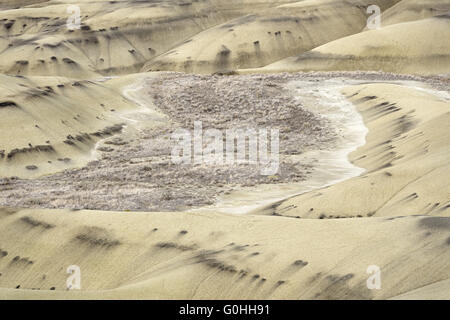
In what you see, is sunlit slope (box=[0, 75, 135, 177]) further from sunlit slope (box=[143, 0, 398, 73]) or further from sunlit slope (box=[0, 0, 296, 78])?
sunlit slope (box=[0, 0, 296, 78])

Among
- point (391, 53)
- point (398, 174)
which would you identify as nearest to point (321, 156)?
point (398, 174)

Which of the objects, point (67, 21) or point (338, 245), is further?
point (67, 21)

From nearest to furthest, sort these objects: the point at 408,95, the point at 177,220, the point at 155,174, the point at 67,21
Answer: the point at 177,220, the point at 155,174, the point at 408,95, the point at 67,21

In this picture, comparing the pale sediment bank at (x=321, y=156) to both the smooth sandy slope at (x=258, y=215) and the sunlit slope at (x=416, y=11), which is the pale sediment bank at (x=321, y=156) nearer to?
the smooth sandy slope at (x=258, y=215)

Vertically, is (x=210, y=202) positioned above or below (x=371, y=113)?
below

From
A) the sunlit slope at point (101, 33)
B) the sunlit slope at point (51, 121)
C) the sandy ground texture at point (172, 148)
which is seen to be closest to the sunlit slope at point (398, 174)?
the sandy ground texture at point (172, 148)

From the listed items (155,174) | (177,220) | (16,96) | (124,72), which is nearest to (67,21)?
(124,72)
